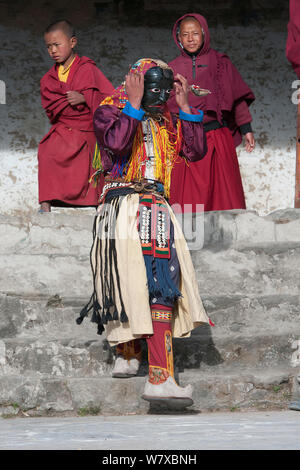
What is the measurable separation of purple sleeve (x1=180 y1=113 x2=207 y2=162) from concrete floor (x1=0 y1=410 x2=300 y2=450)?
1180mm

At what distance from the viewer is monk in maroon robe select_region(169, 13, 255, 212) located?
246 inches

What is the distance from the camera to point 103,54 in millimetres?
Answer: 8336

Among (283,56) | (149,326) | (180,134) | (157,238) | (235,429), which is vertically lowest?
(235,429)

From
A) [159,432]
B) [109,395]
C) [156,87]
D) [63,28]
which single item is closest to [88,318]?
[109,395]

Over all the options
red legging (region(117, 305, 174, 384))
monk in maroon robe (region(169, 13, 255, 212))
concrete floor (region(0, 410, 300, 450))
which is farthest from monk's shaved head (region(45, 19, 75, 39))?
concrete floor (region(0, 410, 300, 450))

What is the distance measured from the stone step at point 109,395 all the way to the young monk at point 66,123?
8.55ft

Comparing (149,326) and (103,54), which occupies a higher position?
(103,54)

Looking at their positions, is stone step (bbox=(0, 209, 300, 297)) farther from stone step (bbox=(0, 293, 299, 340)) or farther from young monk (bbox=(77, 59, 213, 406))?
young monk (bbox=(77, 59, 213, 406))

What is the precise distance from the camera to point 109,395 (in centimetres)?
395

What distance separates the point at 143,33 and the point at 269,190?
6.00 feet

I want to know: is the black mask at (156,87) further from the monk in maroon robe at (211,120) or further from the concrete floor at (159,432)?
the monk in maroon robe at (211,120)

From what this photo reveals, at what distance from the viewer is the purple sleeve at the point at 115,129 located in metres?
3.88
